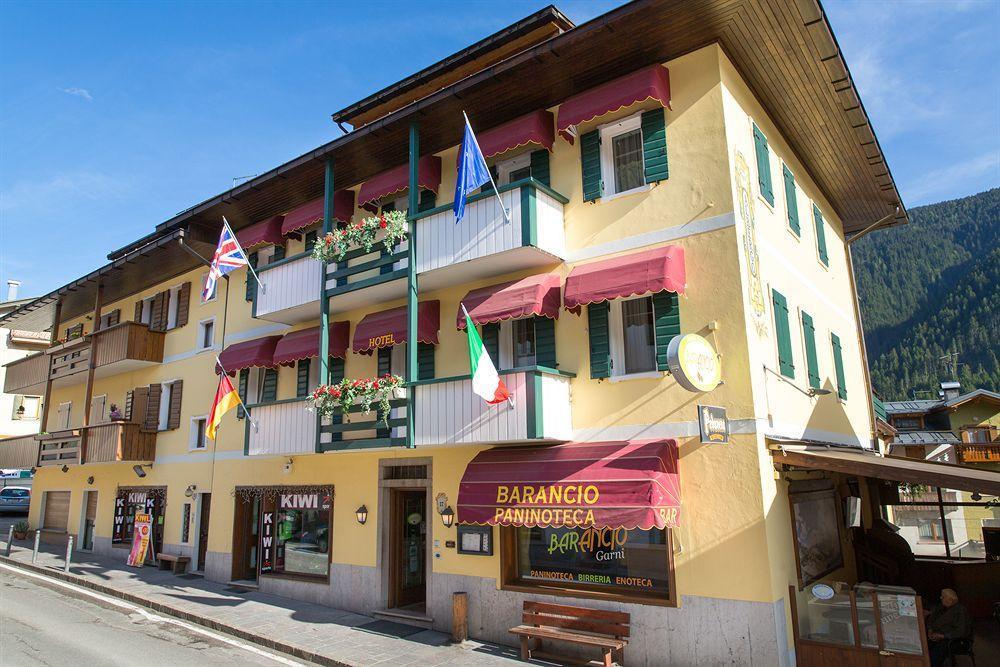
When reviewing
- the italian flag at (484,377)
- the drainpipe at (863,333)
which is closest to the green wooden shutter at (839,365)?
the drainpipe at (863,333)

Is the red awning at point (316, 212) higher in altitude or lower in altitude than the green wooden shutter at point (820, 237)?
higher

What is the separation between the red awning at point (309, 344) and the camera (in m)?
16.1

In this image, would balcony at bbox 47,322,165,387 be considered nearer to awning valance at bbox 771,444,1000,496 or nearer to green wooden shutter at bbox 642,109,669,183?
green wooden shutter at bbox 642,109,669,183

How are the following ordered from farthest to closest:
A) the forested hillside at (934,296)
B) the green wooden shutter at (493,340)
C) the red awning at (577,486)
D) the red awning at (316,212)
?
the forested hillside at (934,296) < the red awning at (316,212) < the green wooden shutter at (493,340) < the red awning at (577,486)

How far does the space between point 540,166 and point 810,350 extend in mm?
6985

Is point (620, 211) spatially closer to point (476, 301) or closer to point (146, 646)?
point (476, 301)

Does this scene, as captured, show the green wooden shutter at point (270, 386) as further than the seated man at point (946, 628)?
Yes

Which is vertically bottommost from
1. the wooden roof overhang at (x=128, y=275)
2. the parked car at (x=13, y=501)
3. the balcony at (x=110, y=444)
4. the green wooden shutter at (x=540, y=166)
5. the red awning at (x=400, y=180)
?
the parked car at (x=13, y=501)

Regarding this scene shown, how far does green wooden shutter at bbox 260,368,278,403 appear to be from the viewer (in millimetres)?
18172

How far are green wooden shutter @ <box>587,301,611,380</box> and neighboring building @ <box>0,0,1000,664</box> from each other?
5cm

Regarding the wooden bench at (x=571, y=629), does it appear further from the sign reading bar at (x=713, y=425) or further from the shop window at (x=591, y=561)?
the sign reading bar at (x=713, y=425)

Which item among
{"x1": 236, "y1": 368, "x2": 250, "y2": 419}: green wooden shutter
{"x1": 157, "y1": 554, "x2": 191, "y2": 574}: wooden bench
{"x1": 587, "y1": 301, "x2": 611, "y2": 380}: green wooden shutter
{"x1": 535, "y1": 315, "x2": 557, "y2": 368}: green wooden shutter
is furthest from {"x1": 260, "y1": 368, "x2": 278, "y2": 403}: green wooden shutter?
{"x1": 587, "y1": 301, "x2": 611, "y2": 380}: green wooden shutter

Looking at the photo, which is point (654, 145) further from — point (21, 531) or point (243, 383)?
point (21, 531)

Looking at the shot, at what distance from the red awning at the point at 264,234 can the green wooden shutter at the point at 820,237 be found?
46.6 ft
